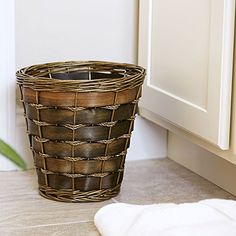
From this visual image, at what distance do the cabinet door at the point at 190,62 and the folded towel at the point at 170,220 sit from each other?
161mm

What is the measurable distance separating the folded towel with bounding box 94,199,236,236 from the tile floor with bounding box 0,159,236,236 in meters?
0.08

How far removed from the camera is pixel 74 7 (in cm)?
167

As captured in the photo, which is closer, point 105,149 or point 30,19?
point 105,149

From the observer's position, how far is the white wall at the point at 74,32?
164 centimetres

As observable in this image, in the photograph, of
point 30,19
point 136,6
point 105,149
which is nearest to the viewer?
point 105,149

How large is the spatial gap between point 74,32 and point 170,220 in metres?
0.79

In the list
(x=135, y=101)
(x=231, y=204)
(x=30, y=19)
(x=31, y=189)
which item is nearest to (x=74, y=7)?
(x=30, y=19)

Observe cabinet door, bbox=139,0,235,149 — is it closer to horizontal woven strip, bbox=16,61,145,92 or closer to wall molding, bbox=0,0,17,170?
horizontal woven strip, bbox=16,61,145,92

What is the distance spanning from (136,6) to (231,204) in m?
0.81

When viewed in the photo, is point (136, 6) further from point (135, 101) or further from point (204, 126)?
point (204, 126)

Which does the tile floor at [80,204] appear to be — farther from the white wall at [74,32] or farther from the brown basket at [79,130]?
the white wall at [74,32]

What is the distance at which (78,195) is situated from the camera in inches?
53.9

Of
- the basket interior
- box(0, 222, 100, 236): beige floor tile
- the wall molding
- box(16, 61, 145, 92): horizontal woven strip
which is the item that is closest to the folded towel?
box(0, 222, 100, 236): beige floor tile

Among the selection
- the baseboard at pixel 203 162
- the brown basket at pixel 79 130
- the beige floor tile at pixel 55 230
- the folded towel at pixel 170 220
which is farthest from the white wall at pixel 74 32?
the folded towel at pixel 170 220
